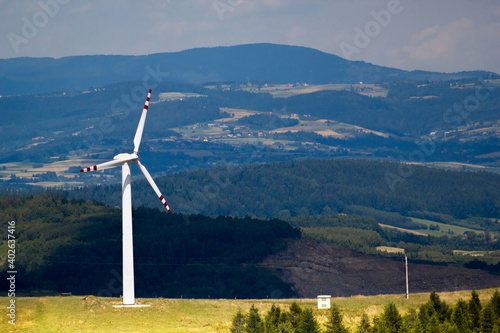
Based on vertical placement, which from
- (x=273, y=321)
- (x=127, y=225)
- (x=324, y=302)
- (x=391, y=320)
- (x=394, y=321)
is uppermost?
(x=127, y=225)

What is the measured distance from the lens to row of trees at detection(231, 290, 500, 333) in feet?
284

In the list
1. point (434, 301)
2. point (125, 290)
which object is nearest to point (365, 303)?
point (434, 301)

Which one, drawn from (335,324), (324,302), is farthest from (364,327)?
(324,302)

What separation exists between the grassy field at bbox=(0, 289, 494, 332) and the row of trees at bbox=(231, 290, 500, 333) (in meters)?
6.16

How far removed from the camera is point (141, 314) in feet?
320

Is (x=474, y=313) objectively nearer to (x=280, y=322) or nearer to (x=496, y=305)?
(x=496, y=305)

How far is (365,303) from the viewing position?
11044cm

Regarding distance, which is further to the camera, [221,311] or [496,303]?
[221,311]

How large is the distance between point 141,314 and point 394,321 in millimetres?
28470

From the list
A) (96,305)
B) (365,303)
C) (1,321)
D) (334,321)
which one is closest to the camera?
(334,321)

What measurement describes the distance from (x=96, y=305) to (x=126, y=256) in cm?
860

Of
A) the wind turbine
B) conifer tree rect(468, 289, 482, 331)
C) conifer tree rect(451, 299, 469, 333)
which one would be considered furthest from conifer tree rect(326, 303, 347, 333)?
the wind turbine

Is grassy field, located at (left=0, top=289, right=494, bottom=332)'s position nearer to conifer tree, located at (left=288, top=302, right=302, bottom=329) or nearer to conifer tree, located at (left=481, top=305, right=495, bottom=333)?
conifer tree, located at (left=288, top=302, right=302, bottom=329)

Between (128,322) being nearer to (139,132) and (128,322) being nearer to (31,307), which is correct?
(31,307)
